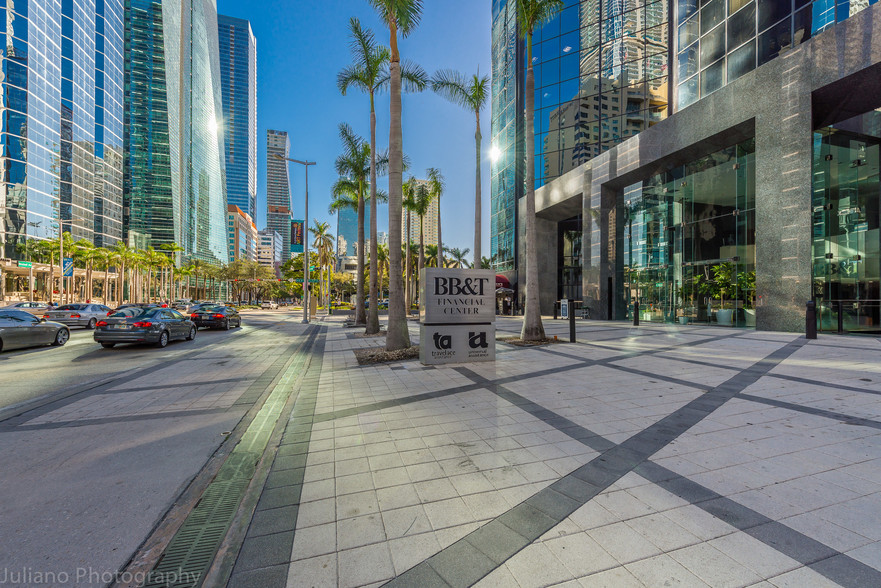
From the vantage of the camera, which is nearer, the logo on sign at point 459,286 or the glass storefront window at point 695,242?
the logo on sign at point 459,286

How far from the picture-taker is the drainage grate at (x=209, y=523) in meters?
2.17

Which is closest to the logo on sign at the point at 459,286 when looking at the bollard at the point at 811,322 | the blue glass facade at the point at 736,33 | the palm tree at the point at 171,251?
the bollard at the point at 811,322

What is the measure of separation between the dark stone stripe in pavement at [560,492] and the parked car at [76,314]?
2572 cm

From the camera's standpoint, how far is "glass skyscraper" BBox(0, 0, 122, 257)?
5428 centimetres

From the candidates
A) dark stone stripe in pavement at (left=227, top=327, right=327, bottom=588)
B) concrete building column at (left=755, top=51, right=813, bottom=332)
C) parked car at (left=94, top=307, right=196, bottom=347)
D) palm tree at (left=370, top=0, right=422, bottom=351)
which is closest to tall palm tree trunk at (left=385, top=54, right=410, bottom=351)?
palm tree at (left=370, top=0, right=422, bottom=351)

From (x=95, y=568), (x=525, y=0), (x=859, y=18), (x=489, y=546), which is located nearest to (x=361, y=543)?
(x=489, y=546)

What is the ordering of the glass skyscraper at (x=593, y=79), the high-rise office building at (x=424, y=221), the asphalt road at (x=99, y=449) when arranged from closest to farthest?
the asphalt road at (x=99, y=449) → the glass skyscraper at (x=593, y=79) → the high-rise office building at (x=424, y=221)

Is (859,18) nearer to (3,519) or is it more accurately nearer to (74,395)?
(3,519)

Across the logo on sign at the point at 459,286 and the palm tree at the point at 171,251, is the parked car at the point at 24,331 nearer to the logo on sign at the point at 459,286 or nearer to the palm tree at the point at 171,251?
the logo on sign at the point at 459,286

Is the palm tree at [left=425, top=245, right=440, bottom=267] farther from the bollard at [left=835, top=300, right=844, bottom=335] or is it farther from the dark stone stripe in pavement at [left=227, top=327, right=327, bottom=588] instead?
the dark stone stripe in pavement at [left=227, top=327, right=327, bottom=588]

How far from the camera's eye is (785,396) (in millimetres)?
5684

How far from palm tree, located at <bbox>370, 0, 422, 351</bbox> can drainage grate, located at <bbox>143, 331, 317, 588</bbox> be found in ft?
20.0

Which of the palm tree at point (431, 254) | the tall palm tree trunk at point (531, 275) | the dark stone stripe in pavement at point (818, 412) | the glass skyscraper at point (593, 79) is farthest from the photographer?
the palm tree at point (431, 254)

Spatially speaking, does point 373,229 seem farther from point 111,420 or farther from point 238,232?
point 238,232
